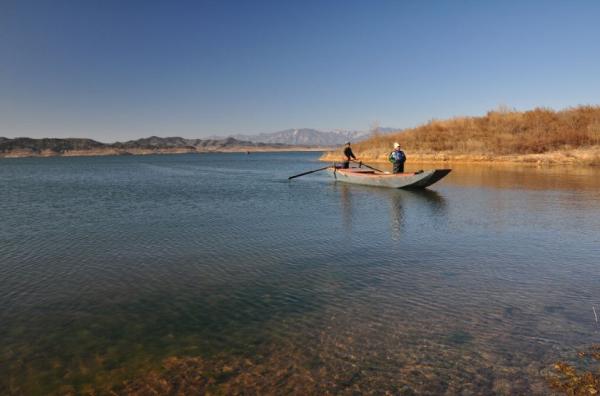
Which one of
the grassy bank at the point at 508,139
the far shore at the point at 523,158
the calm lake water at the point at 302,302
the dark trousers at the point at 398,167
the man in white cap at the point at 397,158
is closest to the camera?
the calm lake water at the point at 302,302

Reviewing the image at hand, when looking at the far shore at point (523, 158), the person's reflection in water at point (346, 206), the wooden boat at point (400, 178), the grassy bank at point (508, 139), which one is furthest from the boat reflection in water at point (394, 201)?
the grassy bank at point (508, 139)

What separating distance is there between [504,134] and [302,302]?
169ft

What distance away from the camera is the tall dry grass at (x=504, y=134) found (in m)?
46.8

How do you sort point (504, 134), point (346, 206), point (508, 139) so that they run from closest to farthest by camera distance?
point (346, 206) < point (508, 139) < point (504, 134)

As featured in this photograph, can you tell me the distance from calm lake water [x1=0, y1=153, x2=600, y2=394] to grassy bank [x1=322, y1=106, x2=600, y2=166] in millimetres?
32410

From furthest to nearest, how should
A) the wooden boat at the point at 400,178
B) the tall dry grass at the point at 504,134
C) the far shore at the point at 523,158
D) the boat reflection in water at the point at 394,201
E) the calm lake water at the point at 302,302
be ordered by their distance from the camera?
the tall dry grass at the point at 504,134, the far shore at the point at 523,158, the wooden boat at the point at 400,178, the boat reflection in water at the point at 394,201, the calm lake water at the point at 302,302

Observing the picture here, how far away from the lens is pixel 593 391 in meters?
4.63

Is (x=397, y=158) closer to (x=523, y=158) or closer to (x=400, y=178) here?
(x=400, y=178)

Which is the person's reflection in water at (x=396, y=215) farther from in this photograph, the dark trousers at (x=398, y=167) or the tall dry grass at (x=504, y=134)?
the tall dry grass at (x=504, y=134)

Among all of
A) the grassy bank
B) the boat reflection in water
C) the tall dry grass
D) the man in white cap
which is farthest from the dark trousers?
the tall dry grass

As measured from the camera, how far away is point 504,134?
51.7m

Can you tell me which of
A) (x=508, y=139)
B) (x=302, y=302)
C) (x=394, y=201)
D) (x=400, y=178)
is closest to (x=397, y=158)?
(x=400, y=178)

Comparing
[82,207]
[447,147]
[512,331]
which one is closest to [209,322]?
[512,331]

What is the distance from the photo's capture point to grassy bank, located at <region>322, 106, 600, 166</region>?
44500 mm
